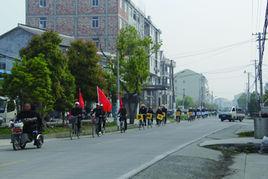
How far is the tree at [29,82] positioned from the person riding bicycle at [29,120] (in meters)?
9.94

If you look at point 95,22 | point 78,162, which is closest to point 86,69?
point 78,162

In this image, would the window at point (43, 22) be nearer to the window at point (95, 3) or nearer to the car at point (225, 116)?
the window at point (95, 3)

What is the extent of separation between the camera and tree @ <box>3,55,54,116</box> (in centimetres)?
3012

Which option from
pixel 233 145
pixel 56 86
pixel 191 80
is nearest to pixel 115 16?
pixel 56 86

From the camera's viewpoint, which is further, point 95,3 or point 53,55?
point 95,3

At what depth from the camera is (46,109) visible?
32.3 m

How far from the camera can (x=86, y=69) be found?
43.9 meters

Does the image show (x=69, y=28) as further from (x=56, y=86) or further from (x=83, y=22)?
(x=56, y=86)

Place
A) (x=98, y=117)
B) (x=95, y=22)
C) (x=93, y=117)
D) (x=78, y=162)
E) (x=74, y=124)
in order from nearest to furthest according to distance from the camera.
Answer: (x=78, y=162), (x=74, y=124), (x=98, y=117), (x=93, y=117), (x=95, y=22)

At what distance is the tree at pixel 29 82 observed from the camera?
1186 inches

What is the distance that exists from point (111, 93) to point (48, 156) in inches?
1432

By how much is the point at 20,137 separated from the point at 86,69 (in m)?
24.4

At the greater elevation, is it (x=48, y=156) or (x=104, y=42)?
(x=104, y=42)

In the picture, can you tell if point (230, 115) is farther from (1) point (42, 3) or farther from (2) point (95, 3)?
(1) point (42, 3)
